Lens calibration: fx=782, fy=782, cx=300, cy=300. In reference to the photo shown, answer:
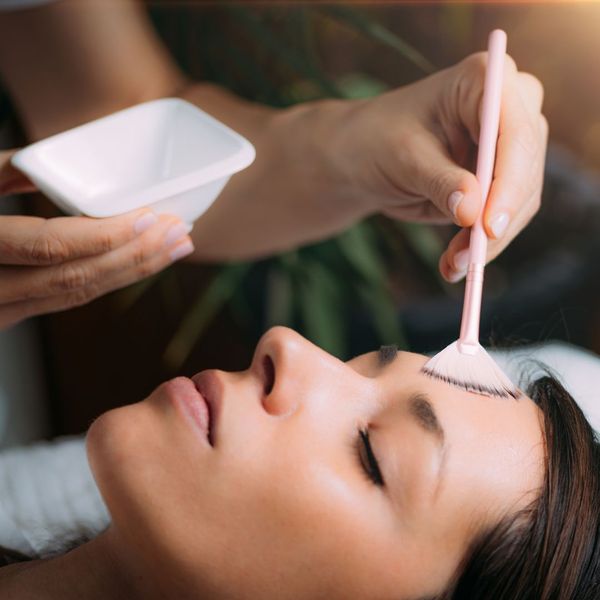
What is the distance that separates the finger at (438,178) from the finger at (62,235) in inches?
8.4

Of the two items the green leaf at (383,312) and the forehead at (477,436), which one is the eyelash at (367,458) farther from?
the green leaf at (383,312)

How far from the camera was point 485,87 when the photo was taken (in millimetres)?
580

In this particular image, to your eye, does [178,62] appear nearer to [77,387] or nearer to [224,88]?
[224,88]

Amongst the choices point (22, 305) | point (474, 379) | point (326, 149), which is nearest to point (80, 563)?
point (22, 305)

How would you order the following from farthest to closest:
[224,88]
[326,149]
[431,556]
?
[224,88]
[326,149]
[431,556]

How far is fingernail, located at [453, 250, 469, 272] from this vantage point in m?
0.57

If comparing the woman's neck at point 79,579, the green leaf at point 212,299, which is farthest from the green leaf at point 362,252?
the woman's neck at point 79,579

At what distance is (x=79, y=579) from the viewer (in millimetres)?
562

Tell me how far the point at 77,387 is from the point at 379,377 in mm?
338

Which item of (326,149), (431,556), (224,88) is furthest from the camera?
(224,88)

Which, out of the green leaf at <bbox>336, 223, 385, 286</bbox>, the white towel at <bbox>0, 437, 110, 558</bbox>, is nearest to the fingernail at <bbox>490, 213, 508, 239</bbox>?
the green leaf at <bbox>336, 223, 385, 286</bbox>

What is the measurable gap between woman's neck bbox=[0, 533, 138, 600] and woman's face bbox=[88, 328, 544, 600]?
0.03 meters

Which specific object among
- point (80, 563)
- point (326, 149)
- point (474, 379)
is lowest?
point (80, 563)

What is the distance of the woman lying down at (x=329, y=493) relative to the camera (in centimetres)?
50
